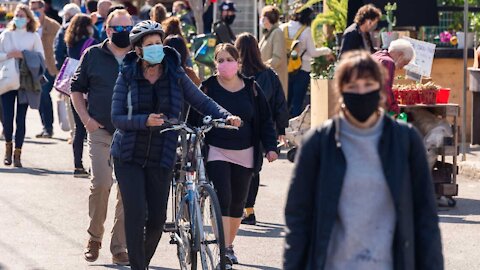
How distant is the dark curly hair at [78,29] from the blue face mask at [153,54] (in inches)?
253

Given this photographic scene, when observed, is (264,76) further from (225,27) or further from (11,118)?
(225,27)

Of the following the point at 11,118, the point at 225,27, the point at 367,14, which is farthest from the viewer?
the point at 225,27

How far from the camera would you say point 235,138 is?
30.0ft

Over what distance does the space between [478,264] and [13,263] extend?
3494 mm

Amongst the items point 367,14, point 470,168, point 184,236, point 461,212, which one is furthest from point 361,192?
point 470,168

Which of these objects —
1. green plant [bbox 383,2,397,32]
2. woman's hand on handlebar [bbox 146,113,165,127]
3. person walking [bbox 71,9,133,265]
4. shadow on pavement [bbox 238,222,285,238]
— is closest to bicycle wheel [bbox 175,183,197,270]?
woman's hand on handlebar [bbox 146,113,165,127]

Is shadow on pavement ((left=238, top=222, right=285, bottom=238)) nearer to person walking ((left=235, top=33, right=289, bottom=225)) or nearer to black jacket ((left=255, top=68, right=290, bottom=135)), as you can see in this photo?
person walking ((left=235, top=33, right=289, bottom=225))

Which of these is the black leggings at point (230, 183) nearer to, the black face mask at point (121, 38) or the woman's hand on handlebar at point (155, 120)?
the black face mask at point (121, 38)

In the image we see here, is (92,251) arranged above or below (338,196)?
below

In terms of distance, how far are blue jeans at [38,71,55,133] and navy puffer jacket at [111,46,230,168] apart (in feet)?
34.6

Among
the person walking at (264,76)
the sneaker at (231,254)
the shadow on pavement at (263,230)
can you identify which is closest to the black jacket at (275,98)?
the person walking at (264,76)

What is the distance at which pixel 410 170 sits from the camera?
5.09 m

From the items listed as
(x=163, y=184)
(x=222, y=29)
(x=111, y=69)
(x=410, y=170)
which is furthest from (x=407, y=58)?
(x=222, y=29)

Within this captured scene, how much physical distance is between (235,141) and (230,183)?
30 cm
